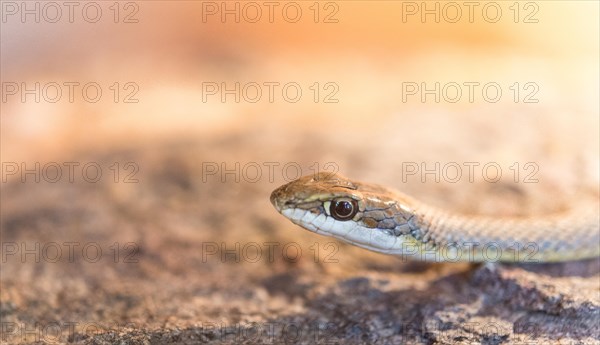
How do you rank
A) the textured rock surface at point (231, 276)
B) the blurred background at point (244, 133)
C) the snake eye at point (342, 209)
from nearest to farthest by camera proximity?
the textured rock surface at point (231, 276)
the snake eye at point (342, 209)
the blurred background at point (244, 133)

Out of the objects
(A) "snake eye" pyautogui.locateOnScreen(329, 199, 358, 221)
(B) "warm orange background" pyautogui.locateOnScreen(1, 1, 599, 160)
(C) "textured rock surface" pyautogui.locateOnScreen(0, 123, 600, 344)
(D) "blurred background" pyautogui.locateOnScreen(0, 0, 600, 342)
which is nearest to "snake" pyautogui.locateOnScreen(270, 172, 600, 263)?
(A) "snake eye" pyautogui.locateOnScreen(329, 199, 358, 221)

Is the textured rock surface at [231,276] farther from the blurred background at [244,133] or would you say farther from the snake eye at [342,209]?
the snake eye at [342,209]

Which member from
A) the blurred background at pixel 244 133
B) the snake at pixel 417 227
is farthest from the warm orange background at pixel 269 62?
the snake at pixel 417 227

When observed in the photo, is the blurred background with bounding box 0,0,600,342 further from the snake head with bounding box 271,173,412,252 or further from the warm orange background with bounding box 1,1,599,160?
the snake head with bounding box 271,173,412,252

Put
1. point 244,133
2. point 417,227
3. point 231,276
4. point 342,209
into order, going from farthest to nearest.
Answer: point 244,133
point 231,276
point 417,227
point 342,209

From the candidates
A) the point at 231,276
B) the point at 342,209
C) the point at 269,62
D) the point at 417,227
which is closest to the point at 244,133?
the point at 231,276

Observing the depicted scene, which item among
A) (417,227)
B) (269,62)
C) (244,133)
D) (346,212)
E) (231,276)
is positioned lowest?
(231,276)

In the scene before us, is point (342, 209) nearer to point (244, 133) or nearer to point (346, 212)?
point (346, 212)
